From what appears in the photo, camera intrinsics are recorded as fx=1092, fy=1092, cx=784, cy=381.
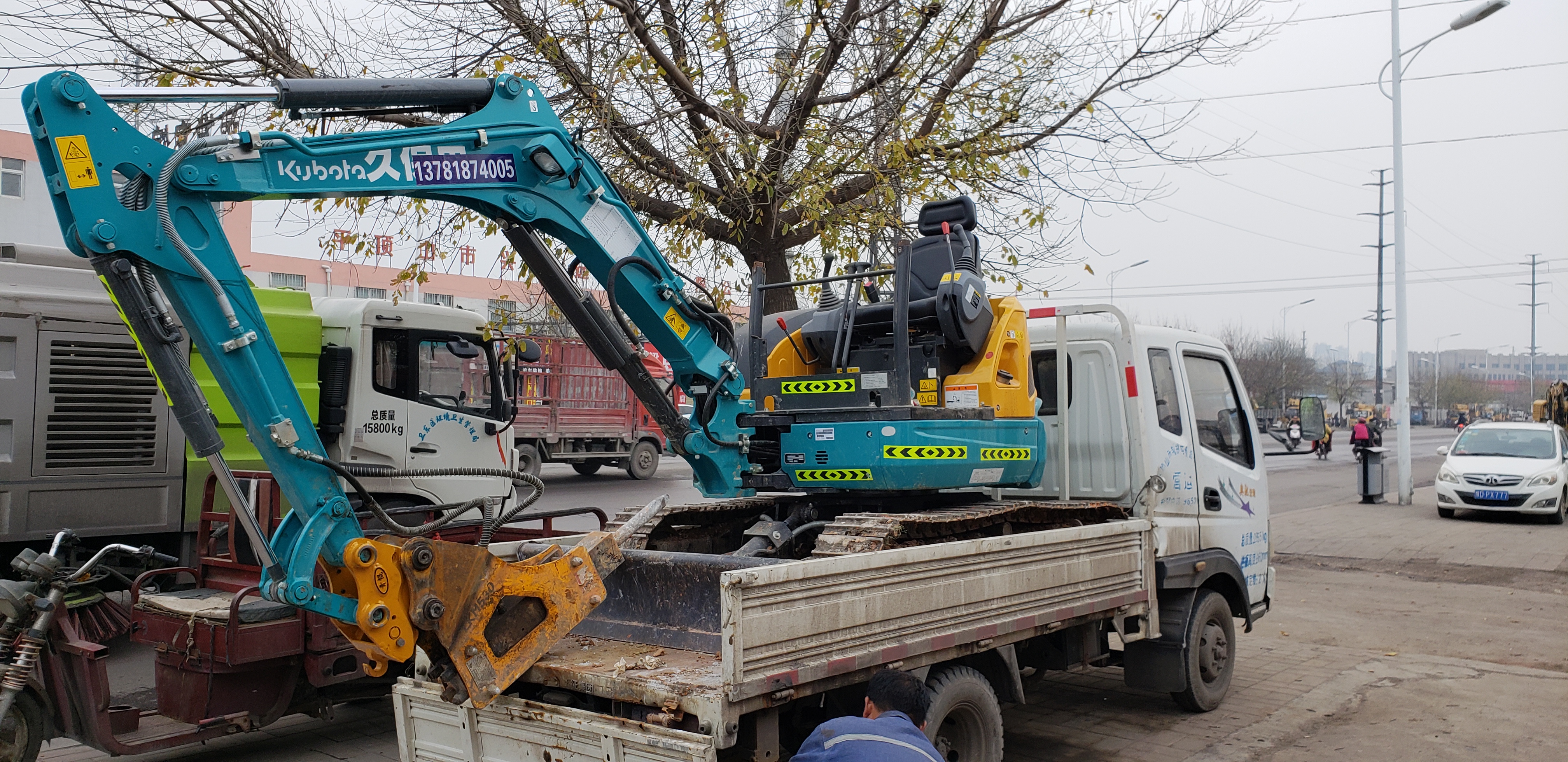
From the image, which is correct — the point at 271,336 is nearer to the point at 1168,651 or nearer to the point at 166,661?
the point at 166,661

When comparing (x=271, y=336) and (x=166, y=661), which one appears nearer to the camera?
(x=271, y=336)

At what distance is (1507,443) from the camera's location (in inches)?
715

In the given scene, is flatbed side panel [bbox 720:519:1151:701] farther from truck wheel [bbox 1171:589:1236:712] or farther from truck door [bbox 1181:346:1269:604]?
truck door [bbox 1181:346:1269:604]

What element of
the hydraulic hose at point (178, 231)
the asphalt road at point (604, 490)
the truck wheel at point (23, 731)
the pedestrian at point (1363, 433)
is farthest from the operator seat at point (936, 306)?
the pedestrian at point (1363, 433)

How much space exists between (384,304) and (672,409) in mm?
4541

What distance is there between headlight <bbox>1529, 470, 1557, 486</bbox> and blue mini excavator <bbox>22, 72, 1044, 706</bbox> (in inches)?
572

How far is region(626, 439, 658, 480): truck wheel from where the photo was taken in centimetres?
2459

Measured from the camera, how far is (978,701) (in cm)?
492

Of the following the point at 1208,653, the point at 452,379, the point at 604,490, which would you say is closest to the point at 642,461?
the point at 604,490

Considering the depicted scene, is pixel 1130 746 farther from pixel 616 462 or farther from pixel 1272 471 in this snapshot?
pixel 1272 471

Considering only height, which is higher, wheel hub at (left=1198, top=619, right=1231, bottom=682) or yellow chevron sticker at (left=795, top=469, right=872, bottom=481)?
yellow chevron sticker at (left=795, top=469, right=872, bottom=481)

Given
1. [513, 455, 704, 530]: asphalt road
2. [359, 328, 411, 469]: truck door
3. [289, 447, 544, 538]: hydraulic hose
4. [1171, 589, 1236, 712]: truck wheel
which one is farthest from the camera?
[513, 455, 704, 530]: asphalt road

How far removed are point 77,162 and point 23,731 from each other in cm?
323

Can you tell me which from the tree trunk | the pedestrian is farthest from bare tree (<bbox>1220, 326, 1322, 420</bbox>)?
the tree trunk
